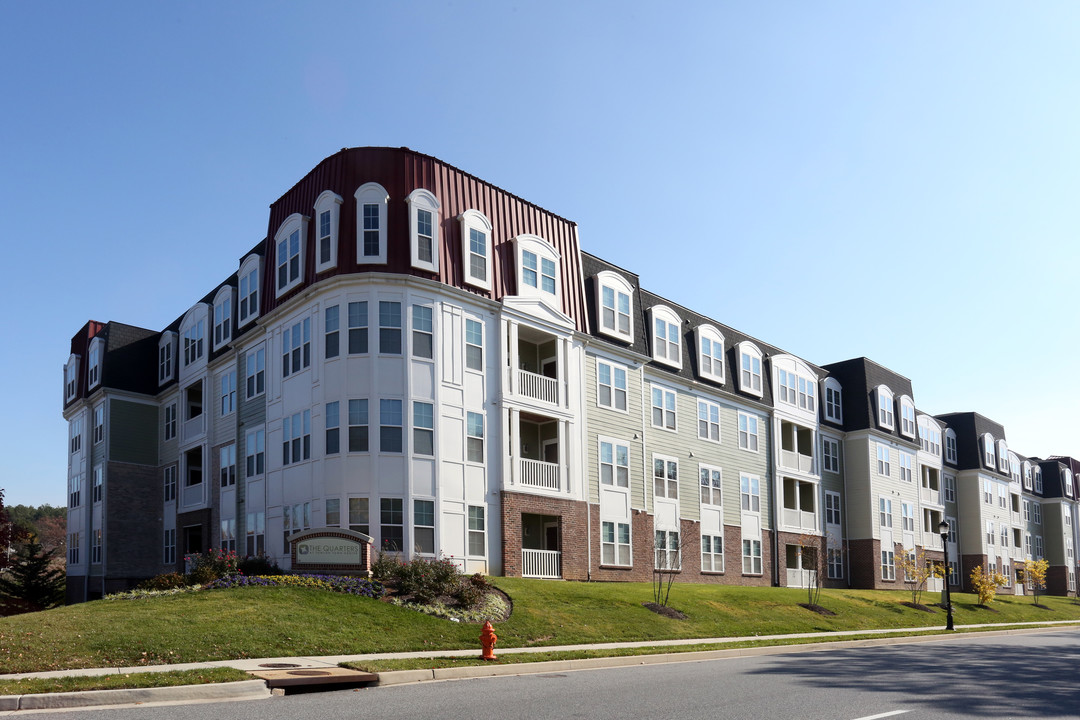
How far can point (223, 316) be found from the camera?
127 ft

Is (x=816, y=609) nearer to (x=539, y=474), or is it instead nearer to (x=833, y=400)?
(x=539, y=474)

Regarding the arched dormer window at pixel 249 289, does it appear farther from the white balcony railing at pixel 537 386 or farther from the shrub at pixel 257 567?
the white balcony railing at pixel 537 386

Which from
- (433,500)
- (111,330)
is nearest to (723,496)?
(433,500)

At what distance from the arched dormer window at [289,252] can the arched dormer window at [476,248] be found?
5443mm

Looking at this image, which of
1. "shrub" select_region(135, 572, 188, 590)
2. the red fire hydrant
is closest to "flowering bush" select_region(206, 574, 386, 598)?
"shrub" select_region(135, 572, 188, 590)

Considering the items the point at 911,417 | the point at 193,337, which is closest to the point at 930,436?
the point at 911,417

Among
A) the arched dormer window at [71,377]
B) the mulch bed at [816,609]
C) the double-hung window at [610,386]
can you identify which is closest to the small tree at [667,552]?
the mulch bed at [816,609]

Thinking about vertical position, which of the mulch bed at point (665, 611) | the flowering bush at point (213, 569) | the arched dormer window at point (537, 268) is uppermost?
the arched dormer window at point (537, 268)

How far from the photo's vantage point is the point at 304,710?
11.4 meters

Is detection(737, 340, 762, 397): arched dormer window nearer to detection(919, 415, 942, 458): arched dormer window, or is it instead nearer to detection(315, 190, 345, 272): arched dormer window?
detection(919, 415, 942, 458): arched dormer window

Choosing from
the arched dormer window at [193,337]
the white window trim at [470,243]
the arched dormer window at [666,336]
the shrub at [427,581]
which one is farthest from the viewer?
the arched dormer window at [193,337]

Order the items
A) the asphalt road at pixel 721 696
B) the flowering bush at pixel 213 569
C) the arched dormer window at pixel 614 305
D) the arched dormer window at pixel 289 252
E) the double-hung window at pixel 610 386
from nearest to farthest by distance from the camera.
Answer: the asphalt road at pixel 721 696 < the flowering bush at pixel 213 569 < the arched dormer window at pixel 289 252 < the double-hung window at pixel 610 386 < the arched dormer window at pixel 614 305

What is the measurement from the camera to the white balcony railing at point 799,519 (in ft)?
152

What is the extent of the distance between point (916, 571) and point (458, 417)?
24.9 metres
